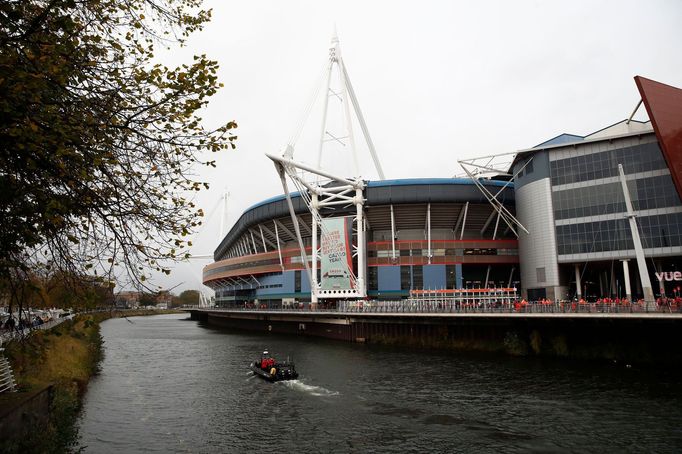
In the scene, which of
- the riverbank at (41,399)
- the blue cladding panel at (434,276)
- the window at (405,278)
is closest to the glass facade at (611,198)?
the blue cladding panel at (434,276)

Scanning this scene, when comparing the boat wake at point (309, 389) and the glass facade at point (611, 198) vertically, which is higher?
the glass facade at point (611, 198)

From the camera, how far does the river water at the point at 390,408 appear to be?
19.7 m

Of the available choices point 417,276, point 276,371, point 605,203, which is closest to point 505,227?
point 417,276

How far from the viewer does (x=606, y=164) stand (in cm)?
5353

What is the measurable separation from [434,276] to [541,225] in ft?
62.7

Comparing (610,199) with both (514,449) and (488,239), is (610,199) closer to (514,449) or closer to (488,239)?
(488,239)

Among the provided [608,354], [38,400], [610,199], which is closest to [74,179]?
[38,400]

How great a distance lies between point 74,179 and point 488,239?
7497 cm

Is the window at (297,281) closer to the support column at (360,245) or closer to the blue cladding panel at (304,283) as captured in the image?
the blue cladding panel at (304,283)

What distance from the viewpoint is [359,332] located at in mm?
58188

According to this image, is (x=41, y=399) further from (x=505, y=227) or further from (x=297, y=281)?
(x=505, y=227)

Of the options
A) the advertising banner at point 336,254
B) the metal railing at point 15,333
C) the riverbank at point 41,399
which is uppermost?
the advertising banner at point 336,254

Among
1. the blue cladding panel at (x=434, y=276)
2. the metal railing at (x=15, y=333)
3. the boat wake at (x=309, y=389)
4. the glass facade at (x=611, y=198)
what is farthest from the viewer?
the blue cladding panel at (x=434, y=276)

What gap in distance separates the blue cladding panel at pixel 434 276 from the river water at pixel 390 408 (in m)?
31.1
